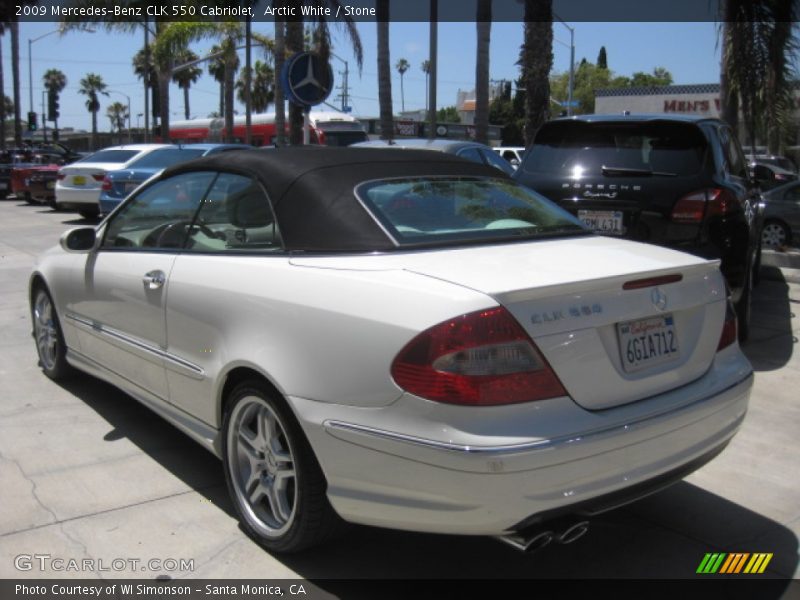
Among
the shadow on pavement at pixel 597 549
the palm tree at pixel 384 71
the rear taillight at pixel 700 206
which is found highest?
the palm tree at pixel 384 71

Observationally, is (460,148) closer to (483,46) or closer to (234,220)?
(234,220)

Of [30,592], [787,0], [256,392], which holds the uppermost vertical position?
[787,0]

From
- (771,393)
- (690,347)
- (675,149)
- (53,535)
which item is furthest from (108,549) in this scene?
(675,149)

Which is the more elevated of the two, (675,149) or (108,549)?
(675,149)

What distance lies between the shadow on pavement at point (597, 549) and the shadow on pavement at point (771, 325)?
2586 mm

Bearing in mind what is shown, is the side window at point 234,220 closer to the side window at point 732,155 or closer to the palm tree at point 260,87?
the side window at point 732,155

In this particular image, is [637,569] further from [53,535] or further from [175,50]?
[175,50]

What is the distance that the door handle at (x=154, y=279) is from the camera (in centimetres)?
373

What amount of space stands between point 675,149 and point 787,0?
22.5 feet

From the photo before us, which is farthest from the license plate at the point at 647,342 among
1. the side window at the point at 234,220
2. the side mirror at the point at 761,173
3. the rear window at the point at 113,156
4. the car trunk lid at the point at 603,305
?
the rear window at the point at 113,156

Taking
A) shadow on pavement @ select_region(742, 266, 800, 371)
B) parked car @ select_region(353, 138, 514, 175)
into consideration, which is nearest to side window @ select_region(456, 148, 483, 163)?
parked car @ select_region(353, 138, 514, 175)

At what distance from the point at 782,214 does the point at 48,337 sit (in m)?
11.2

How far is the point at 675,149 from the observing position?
5852mm

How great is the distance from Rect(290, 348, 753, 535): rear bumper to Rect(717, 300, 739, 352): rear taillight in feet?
1.65
